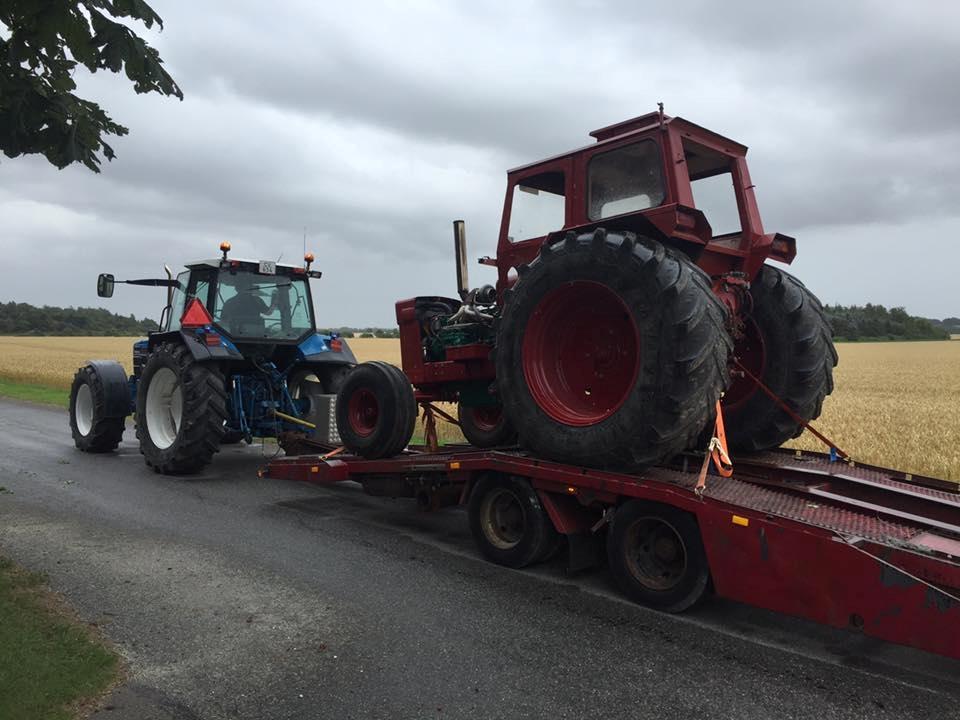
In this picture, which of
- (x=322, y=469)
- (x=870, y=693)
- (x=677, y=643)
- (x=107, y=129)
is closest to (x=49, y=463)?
(x=322, y=469)

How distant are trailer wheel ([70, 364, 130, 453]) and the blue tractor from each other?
0.02 m

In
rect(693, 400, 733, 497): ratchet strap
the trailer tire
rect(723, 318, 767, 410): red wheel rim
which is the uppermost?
rect(723, 318, 767, 410): red wheel rim

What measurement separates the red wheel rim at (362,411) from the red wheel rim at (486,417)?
1.32 metres

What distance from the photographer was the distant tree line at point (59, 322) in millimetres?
72750

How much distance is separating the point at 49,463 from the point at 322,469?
4.74 meters

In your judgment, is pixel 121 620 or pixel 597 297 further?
pixel 597 297

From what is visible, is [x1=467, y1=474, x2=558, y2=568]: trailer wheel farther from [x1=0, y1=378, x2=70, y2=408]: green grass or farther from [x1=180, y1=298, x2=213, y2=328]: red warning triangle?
[x1=0, y1=378, x2=70, y2=408]: green grass

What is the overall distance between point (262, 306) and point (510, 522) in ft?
17.8

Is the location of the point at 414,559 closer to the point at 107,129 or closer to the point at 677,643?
the point at 677,643

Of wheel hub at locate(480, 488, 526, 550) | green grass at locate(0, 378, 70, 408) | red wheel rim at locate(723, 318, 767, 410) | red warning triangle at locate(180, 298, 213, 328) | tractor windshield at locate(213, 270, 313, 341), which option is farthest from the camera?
green grass at locate(0, 378, 70, 408)

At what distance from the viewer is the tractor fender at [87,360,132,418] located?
386 inches

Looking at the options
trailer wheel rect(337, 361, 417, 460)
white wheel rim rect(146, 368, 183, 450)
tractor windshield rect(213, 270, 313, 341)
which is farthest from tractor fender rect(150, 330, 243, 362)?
trailer wheel rect(337, 361, 417, 460)

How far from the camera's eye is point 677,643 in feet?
→ 12.4

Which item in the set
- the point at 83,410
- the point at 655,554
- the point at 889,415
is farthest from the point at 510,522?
the point at 889,415
